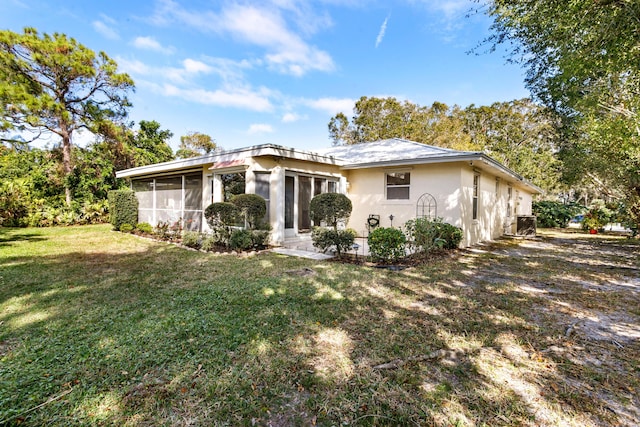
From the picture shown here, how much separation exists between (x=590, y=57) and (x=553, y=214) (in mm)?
20103

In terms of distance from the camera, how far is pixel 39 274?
18.2 ft

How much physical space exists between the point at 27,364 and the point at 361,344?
2.99 meters

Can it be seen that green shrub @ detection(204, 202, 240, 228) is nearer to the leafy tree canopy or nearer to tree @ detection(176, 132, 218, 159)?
the leafy tree canopy

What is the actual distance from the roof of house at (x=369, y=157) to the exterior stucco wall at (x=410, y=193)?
0.52 meters

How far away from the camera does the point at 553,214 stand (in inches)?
816

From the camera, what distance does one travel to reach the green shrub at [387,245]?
652 cm

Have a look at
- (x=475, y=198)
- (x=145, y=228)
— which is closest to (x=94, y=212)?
(x=145, y=228)

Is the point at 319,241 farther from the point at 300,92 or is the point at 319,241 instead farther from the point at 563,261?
the point at 300,92

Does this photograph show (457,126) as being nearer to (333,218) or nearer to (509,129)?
(509,129)

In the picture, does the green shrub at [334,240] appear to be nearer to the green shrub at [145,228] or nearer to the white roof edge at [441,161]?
the white roof edge at [441,161]

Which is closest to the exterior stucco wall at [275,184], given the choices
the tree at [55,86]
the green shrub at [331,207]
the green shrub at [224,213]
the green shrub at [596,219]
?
the green shrub at [224,213]

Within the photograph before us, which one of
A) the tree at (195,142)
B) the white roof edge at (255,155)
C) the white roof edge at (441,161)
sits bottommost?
the white roof edge at (441,161)

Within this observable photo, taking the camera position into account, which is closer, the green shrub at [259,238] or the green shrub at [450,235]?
the green shrub at [259,238]

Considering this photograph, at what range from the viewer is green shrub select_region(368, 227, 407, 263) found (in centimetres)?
652
